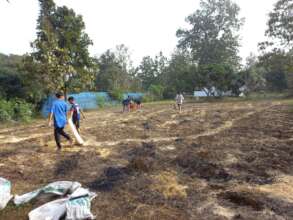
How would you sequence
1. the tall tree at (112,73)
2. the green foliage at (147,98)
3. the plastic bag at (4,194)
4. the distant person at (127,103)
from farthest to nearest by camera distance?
the tall tree at (112,73)
the green foliage at (147,98)
the distant person at (127,103)
the plastic bag at (4,194)

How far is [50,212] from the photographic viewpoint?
3.92 meters

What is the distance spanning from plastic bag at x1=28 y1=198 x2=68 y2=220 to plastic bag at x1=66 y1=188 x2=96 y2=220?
0.10 meters

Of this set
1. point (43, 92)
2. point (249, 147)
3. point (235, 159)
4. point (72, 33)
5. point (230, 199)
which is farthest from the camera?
point (72, 33)

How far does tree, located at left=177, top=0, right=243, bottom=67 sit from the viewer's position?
47.6m

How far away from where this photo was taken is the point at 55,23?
2514 centimetres

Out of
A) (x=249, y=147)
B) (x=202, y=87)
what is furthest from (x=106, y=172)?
(x=202, y=87)

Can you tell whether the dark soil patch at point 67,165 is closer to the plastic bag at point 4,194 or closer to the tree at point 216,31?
the plastic bag at point 4,194

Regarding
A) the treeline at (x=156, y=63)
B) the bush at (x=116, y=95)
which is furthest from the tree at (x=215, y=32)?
the bush at (x=116, y=95)

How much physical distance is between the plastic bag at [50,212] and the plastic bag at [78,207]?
0.32 feet

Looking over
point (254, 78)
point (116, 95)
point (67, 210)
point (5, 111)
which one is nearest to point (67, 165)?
point (67, 210)

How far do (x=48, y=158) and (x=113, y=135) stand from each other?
11.9 ft

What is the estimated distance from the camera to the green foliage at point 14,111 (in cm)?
1803

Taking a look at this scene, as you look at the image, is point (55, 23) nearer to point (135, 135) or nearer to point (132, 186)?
point (135, 135)

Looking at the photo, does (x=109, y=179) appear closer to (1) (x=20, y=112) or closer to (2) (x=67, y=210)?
(2) (x=67, y=210)
